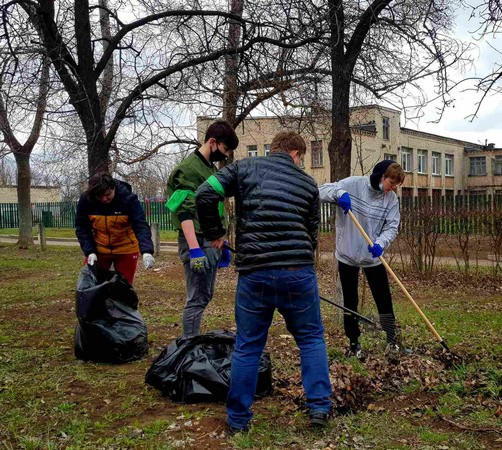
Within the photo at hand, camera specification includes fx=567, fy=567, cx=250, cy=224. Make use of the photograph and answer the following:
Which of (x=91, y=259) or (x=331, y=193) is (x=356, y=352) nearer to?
(x=331, y=193)

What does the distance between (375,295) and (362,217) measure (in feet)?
2.15

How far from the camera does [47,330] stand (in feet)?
20.1

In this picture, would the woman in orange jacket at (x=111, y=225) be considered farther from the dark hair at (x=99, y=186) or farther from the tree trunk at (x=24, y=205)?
the tree trunk at (x=24, y=205)

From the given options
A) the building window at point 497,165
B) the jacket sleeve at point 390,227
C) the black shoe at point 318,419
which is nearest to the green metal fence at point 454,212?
the jacket sleeve at point 390,227

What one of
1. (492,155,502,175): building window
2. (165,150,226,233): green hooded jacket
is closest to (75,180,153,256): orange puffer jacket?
(165,150,226,233): green hooded jacket

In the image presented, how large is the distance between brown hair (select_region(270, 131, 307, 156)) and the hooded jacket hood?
1314 mm

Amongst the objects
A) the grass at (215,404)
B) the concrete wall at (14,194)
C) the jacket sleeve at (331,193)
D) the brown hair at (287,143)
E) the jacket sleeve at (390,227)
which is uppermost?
the concrete wall at (14,194)

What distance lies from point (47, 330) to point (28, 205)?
13.4 metres

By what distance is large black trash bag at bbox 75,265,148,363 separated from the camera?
4.55m

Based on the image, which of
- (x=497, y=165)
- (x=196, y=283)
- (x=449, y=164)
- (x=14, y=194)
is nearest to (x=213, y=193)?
(x=196, y=283)

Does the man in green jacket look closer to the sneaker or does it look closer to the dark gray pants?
the dark gray pants

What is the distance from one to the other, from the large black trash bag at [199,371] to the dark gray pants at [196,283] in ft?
1.00

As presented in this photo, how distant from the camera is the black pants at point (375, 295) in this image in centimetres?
459

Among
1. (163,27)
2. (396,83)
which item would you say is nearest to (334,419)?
(396,83)
